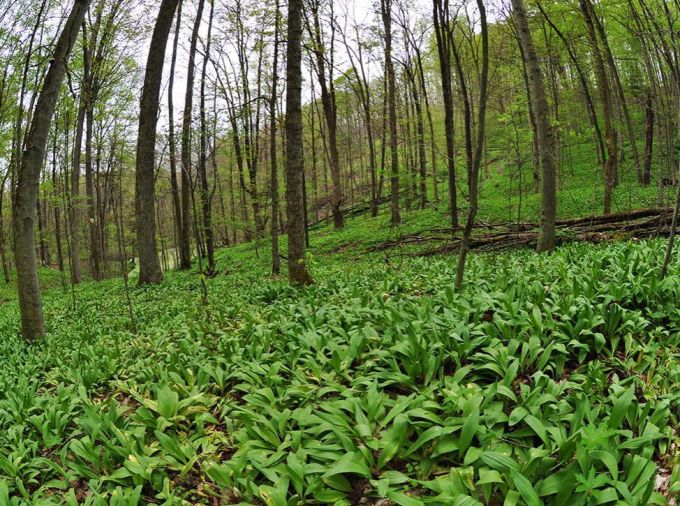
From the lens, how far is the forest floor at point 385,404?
2.12 meters

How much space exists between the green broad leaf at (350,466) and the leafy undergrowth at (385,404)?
11 mm

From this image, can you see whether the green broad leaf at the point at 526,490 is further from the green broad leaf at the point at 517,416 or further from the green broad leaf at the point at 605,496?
the green broad leaf at the point at 517,416

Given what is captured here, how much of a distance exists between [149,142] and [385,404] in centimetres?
970

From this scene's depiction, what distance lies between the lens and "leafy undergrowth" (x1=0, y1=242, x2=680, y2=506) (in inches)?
83.1

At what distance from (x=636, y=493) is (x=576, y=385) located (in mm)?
854

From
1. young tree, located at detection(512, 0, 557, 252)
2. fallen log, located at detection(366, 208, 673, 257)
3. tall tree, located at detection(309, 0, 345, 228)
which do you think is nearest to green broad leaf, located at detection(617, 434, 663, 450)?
fallen log, located at detection(366, 208, 673, 257)

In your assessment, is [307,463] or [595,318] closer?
[307,463]

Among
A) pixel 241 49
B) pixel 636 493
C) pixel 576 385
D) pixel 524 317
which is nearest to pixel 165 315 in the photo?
pixel 524 317

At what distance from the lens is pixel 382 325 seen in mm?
3961

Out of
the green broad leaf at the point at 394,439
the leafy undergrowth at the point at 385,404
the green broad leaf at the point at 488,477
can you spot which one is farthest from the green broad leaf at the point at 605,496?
the green broad leaf at the point at 394,439

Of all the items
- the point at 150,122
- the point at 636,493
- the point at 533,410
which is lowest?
the point at 636,493

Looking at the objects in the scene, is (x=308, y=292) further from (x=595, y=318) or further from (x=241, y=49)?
(x=241, y=49)

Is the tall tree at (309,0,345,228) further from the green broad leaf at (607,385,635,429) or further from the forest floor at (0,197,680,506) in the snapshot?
the green broad leaf at (607,385,635,429)

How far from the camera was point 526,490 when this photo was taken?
183cm
